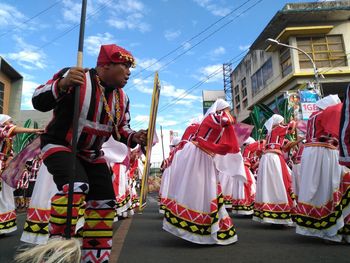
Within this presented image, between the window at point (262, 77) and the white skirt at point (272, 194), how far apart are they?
2145cm

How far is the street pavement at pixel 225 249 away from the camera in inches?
148

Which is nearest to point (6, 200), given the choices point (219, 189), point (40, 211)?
point (40, 211)

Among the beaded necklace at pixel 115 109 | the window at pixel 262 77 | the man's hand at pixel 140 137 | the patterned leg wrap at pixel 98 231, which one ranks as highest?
the window at pixel 262 77

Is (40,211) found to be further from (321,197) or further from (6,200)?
(321,197)

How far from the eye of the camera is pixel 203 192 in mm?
4914

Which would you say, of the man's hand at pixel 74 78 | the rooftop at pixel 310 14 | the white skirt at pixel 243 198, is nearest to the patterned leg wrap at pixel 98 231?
the man's hand at pixel 74 78

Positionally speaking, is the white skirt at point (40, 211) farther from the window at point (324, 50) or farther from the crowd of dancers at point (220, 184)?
the window at point (324, 50)

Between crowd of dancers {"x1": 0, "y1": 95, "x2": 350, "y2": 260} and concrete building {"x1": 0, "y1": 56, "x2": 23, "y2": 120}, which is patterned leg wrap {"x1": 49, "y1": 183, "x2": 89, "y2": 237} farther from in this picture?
concrete building {"x1": 0, "y1": 56, "x2": 23, "y2": 120}

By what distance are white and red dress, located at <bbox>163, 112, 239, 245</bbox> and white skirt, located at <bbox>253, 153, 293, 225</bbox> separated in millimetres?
1807

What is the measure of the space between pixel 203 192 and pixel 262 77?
25658 millimetres

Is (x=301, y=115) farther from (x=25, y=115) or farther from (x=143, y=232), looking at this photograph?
(x=25, y=115)

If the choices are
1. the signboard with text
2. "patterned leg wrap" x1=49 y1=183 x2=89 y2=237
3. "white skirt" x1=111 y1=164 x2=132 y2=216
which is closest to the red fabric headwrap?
"patterned leg wrap" x1=49 y1=183 x2=89 y2=237

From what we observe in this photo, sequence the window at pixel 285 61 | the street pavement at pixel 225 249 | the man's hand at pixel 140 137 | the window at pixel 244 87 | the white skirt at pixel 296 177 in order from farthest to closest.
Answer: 1. the window at pixel 244 87
2. the window at pixel 285 61
3. the white skirt at pixel 296 177
4. the street pavement at pixel 225 249
5. the man's hand at pixel 140 137

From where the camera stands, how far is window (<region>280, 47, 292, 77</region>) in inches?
952
